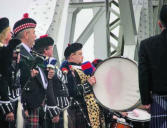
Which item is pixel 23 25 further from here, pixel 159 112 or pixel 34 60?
pixel 159 112

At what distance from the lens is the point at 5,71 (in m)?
4.98

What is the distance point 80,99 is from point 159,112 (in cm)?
268

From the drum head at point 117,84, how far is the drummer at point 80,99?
0.17 meters

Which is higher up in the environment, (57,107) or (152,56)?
(152,56)

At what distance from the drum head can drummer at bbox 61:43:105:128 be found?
168 millimetres

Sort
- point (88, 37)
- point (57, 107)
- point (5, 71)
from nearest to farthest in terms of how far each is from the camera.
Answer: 1. point (5, 71)
2. point (57, 107)
3. point (88, 37)

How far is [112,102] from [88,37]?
5467 mm

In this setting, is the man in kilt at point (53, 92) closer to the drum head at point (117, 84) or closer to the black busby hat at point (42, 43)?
the black busby hat at point (42, 43)

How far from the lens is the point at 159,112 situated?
4539 millimetres

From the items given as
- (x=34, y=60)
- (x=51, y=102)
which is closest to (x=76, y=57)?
(x=51, y=102)

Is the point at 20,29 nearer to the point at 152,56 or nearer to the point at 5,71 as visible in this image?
the point at 5,71

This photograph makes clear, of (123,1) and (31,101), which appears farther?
(123,1)

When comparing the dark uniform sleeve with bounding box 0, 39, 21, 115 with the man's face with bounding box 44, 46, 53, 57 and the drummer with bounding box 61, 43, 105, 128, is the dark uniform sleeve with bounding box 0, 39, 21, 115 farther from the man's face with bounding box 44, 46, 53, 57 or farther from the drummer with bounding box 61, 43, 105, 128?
the drummer with bounding box 61, 43, 105, 128

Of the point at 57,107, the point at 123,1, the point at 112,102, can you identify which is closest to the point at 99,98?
the point at 112,102
